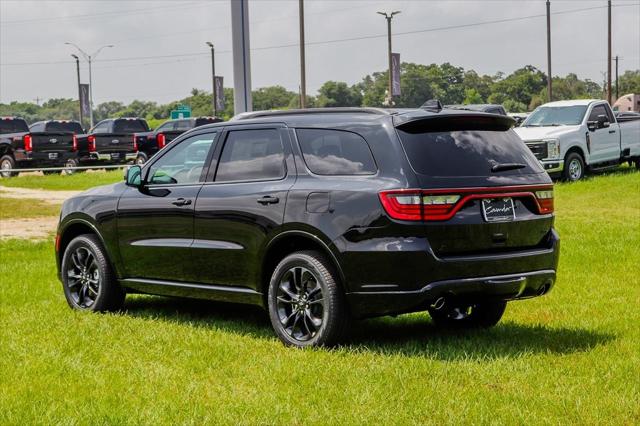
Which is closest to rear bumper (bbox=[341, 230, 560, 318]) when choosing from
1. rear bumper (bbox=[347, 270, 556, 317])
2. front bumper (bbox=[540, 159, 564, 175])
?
rear bumper (bbox=[347, 270, 556, 317])

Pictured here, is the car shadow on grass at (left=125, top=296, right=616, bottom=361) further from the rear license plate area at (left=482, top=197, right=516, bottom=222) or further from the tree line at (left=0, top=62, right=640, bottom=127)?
the tree line at (left=0, top=62, right=640, bottom=127)

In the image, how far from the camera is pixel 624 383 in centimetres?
611

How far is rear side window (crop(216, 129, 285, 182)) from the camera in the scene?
313 inches

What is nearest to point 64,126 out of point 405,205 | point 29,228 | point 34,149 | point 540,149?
point 34,149

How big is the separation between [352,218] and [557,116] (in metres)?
20.4

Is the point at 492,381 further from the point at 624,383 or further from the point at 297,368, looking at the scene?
the point at 297,368

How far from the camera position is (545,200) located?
7.66m

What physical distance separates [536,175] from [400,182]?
4.09 ft

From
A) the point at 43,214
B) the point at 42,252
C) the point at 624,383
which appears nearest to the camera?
the point at 624,383

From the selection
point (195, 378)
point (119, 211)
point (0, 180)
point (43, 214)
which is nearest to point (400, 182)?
point (195, 378)

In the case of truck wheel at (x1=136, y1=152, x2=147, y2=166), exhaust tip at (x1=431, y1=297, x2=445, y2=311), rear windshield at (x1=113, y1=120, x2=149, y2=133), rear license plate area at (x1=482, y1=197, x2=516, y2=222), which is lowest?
exhaust tip at (x1=431, y1=297, x2=445, y2=311)

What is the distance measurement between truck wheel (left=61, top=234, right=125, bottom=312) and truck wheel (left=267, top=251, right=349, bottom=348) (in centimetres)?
224

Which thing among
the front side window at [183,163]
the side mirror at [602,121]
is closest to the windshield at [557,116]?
the side mirror at [602,121]

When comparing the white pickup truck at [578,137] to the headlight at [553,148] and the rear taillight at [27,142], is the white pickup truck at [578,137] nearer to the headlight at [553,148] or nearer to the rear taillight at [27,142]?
the headlight at [553,148]
